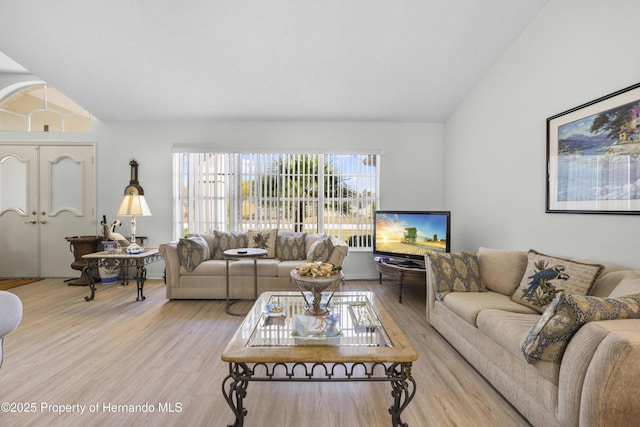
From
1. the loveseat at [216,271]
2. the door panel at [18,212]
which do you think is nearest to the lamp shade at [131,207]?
the loveseat at [216,271]

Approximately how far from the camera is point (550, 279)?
216 cm

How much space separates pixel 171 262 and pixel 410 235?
3.01 metres

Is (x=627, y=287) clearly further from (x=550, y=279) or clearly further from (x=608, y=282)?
(x=550, y=279)

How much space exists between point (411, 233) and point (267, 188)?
7.50 feet

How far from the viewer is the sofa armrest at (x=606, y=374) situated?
1.15 meters

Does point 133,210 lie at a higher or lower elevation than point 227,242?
higher

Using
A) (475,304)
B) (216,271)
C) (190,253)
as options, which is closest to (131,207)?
(190,253)

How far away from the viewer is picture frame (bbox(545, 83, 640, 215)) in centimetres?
202

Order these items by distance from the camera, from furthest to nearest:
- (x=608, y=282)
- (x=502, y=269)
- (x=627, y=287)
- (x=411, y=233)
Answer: (x=411, y=233)
(x=502, y=269)
(x=608, y=282)
(x=627, y=287)

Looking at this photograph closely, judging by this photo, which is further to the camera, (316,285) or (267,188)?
(267,188)

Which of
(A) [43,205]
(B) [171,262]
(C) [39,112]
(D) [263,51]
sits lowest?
(B) [171,262]

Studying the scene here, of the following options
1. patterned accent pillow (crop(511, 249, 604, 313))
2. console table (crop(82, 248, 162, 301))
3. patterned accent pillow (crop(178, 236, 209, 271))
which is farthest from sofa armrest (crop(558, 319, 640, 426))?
console table (crop(82, 248, 162, 301))

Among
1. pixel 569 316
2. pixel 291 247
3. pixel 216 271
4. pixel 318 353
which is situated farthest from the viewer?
pixel 291 247

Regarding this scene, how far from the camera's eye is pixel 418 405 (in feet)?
5.87
